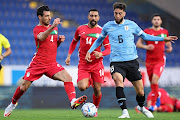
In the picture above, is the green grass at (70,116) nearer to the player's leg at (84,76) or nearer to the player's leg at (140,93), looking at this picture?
the player's leg at (140,93)

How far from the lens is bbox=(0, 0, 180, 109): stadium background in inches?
538

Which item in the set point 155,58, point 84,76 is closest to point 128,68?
point 84,76

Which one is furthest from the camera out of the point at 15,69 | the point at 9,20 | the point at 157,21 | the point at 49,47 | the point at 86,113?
the point at 9,20

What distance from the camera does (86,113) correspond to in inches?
303

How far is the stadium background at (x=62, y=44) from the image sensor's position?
1366 cm

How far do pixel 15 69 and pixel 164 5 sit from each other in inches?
353

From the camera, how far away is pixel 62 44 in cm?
1852

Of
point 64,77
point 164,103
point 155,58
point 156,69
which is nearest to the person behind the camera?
point 64,77

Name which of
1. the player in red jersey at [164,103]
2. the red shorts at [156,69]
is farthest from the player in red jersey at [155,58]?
the player in red jersey at [164,103]

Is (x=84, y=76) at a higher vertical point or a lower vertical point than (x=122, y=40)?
lower

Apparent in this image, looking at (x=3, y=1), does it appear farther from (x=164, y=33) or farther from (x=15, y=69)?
(x=164, y=33)

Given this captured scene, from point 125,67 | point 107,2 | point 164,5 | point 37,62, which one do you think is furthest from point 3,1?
point 125,67

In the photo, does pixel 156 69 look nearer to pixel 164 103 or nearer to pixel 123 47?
pixel 164 103

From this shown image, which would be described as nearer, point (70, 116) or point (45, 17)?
point (45, 17)
